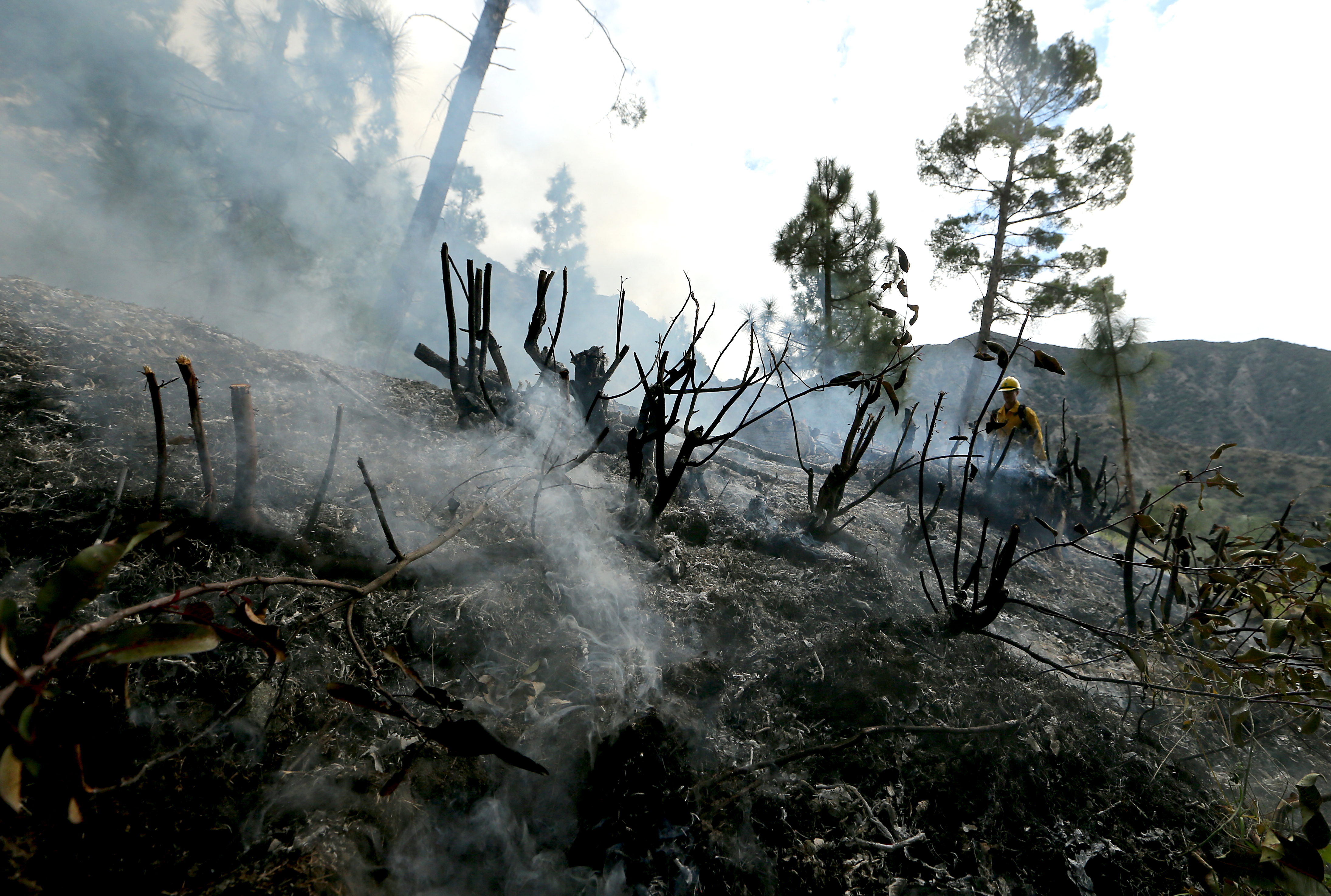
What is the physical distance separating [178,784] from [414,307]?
105 feet

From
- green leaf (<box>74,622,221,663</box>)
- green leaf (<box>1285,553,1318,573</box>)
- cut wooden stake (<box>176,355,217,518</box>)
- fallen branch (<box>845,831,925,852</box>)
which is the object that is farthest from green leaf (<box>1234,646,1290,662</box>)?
cut wooden stake (<box>176,355,217,518</box>)

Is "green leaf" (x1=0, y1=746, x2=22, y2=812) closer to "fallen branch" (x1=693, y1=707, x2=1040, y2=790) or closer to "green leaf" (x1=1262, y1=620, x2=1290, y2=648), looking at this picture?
"fallen branch" (x1=693, y1=707, x2=1040, y2=790)

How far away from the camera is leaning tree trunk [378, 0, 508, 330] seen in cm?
595

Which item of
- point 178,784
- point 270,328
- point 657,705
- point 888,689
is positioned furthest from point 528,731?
point 270,328

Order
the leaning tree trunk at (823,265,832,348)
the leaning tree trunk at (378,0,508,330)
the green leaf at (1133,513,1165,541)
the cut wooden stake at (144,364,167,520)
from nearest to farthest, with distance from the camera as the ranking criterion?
the cut wooden stake at (144,364,167,520) → the green leaf at (1133,513,1165,541) → the leaning tree trunk at (378,0,508,330) → the leaning tree trunk at (823,265,832,348)

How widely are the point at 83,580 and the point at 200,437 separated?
119 cm

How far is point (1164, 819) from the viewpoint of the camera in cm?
135

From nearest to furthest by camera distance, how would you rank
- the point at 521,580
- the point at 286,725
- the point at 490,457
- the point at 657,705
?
the point at 286,725, the point at 657,705, the point at 521,580, the point at 490,457

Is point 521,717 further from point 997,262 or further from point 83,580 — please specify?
point 997,262

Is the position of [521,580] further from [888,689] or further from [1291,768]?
[1291,768]

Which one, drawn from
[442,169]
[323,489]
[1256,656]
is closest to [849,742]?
[1256,656]

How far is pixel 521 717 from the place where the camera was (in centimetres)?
144

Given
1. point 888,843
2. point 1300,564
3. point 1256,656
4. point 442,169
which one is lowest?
point 888,843

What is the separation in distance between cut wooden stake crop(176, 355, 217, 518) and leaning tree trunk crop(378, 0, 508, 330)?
509 centimetres
